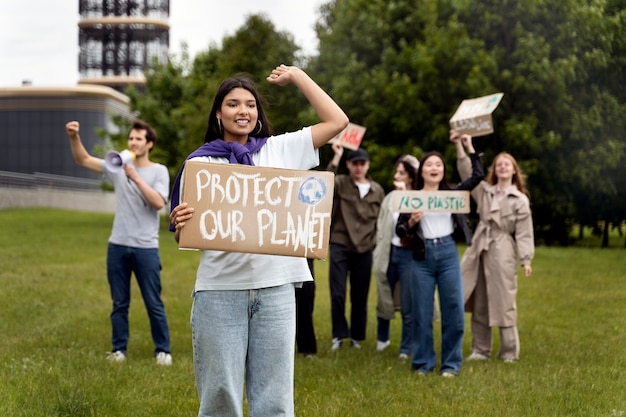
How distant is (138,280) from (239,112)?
4.66 metres

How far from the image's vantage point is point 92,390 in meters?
7.27

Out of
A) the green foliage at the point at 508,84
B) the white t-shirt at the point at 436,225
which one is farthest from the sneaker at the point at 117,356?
the green foliage at the point at 508,84

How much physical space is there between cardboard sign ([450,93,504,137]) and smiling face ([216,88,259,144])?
510cm

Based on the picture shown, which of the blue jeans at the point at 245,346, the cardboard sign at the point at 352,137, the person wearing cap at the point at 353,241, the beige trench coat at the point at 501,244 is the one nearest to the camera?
the blue jeans at the point at 245,346

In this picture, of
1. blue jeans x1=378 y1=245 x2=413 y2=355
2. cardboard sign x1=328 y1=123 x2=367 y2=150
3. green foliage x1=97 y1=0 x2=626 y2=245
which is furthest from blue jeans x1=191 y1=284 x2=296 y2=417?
green foliage x1=97 y1=0 x2=626 y2=245

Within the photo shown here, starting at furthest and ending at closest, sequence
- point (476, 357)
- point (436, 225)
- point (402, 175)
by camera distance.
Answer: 1. point (402, 175)
2. point (476, 357)
3. point (436, 225)

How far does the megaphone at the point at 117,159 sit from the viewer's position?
859 cm

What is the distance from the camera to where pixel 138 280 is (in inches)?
349

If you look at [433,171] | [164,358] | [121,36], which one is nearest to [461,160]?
[433,171]

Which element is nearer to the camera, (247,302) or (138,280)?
(247,302)

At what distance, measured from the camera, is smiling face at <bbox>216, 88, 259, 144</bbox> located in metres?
4.56

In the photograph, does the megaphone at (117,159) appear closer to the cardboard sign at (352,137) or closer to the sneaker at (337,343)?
the cardboard sign at (352,137)

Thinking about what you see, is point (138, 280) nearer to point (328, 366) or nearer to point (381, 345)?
point (328, 366)

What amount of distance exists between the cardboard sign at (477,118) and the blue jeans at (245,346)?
5.35 metres
